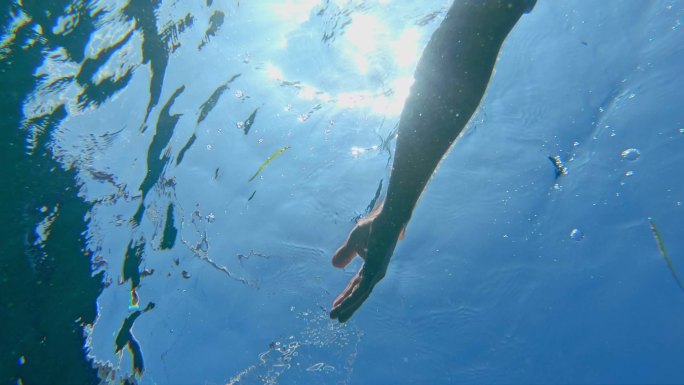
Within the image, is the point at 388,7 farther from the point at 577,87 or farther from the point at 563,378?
the point at 563,378

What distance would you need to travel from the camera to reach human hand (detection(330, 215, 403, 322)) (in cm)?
218

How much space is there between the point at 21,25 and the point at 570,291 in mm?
15343

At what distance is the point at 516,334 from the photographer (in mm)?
13477

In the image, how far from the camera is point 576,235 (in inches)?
442

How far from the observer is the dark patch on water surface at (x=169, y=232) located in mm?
9344

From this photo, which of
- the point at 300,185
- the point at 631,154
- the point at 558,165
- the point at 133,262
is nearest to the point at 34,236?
the point at 133,262

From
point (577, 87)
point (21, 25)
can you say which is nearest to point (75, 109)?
point (21, 25)

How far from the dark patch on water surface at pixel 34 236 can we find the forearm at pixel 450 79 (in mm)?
6997

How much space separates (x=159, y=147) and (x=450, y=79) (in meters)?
7.98

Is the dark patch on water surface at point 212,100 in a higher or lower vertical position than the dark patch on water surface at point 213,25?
lower

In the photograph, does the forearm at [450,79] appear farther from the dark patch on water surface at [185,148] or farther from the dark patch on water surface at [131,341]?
the dark patch on water surface at [131,341]

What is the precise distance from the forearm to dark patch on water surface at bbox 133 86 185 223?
23.5ft

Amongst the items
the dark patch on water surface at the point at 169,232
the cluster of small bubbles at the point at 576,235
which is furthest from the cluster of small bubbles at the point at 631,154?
the dark patch on water surface at the point at 169,232

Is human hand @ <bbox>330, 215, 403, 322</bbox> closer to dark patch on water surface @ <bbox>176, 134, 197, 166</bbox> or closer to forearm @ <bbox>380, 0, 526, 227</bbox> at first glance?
forearm @ <bbox>380, 0, 526, 227</bbox>
